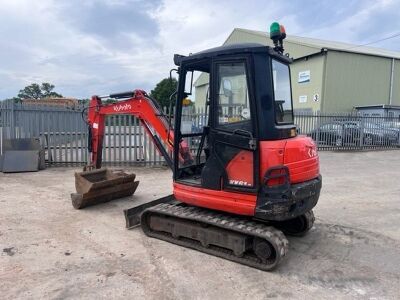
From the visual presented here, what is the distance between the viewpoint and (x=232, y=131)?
4.56 m

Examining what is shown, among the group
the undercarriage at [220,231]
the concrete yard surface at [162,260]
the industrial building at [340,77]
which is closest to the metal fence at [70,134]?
the concrete yard surface at [162,260]

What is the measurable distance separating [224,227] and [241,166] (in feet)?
2.48

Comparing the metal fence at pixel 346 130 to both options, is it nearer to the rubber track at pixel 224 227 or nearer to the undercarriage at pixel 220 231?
the undercarriage at pixel 220 231

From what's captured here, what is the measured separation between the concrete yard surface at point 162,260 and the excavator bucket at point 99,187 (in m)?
0.16

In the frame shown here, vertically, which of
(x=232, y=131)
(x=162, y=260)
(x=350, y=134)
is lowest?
(x=162, y=260)

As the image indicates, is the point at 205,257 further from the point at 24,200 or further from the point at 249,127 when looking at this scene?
the point at 24,200

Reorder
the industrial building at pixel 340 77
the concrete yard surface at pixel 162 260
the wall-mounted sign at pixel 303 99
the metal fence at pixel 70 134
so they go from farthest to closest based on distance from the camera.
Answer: the wall-mounted sign at pixel 303 99, the industrial building at pixel 340 77, the metal fence at pixel 70 134, the concrete yard surface at pixel 162 260

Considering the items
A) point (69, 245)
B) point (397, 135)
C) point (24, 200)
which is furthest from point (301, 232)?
point (397, 135)

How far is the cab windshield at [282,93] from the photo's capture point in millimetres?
4602

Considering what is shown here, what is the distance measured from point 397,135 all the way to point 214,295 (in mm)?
18836

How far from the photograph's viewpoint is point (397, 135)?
1961cm

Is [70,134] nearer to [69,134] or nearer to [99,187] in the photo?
[69,134]

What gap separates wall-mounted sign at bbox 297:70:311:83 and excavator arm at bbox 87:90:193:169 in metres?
23.6

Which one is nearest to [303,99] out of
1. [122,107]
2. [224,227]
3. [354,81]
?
[354,81]
